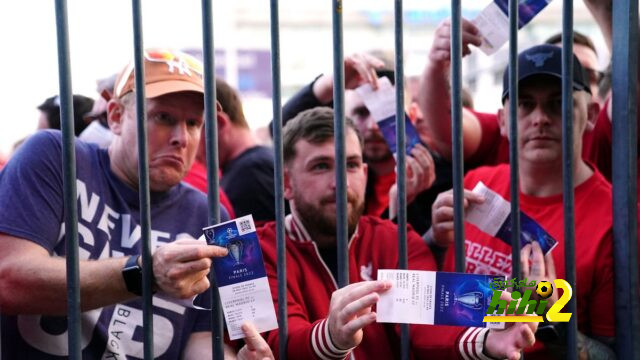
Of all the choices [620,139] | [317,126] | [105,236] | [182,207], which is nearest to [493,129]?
[317,126]

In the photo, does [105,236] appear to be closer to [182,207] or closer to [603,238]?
[182,207]

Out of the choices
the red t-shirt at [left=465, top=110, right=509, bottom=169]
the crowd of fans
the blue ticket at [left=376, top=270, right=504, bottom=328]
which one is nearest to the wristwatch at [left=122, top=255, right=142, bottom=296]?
the crowd of fans

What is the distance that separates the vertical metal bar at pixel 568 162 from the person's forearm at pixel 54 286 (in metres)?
1.07

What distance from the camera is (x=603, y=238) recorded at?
2256 millimetres

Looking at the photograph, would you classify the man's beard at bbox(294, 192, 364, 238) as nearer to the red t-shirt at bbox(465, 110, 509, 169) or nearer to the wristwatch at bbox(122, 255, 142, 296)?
the wristwatch at bbox(122, 255, 142, 296)

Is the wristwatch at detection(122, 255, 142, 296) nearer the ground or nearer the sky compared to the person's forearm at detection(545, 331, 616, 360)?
nearer the sky

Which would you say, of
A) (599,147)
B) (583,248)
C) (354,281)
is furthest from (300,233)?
(599,147)

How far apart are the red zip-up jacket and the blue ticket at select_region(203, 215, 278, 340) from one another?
0.21 meters

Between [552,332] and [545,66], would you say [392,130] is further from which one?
[552,332]

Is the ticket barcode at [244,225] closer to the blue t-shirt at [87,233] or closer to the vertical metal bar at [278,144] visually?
the vertical metal bar at [278,144]

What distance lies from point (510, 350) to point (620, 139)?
Answer: 623mm

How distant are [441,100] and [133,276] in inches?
62.2

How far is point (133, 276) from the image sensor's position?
1725 millimetres

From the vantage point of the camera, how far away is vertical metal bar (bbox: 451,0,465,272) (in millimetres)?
1849
